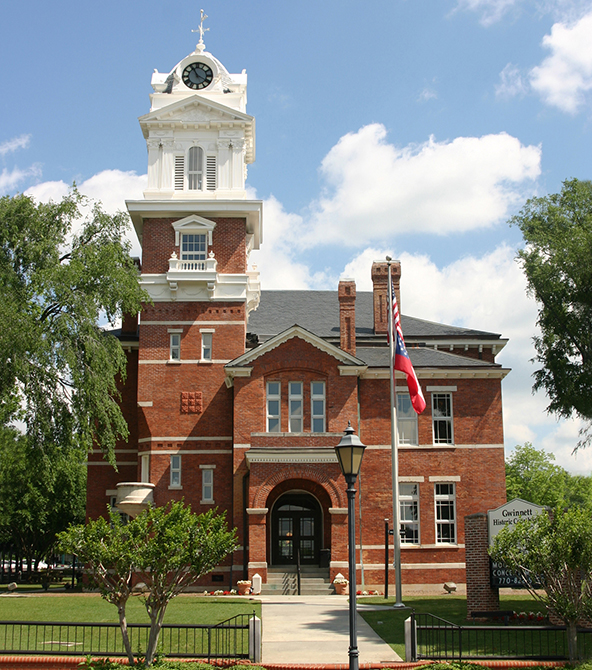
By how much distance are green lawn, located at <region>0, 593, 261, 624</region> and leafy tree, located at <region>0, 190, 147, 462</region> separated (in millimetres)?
5623

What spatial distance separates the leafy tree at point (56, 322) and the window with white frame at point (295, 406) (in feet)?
23.7

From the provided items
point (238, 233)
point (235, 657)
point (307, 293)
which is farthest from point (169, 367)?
point (235, 657)

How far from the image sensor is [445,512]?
34.8 m

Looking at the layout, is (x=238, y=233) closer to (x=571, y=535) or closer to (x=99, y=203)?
(x=99, y=203)

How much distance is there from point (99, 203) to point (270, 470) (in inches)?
508

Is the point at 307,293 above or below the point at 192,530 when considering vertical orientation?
above

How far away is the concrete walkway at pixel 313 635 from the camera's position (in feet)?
56.0

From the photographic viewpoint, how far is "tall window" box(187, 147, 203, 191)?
128ft

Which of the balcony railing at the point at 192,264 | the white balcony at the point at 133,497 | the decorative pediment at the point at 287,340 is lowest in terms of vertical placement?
the white balcony at the point at 133,497

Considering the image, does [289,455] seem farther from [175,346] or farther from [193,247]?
[193,247]

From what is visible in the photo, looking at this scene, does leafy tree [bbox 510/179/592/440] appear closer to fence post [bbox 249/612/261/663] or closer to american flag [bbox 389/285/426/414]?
american flag [bbox 389/285/426/414]

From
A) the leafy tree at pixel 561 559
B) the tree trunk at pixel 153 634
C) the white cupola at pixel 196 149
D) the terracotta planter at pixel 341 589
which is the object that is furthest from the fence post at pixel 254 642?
the white cupola at pixel 196 149

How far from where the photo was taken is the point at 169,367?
3666 centimetres

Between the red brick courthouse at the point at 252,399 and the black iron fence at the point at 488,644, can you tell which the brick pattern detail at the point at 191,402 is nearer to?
the red brick courthouse at the point at 252,399
